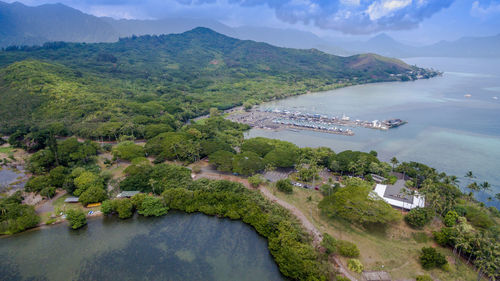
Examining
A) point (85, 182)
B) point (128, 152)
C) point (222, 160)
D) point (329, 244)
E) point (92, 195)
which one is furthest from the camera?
point (128, 152)

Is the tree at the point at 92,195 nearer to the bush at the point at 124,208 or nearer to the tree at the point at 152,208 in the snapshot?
the bush at the point at 124,208

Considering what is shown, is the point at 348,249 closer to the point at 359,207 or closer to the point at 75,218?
the point at 359,207

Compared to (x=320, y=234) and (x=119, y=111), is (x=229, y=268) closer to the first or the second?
(x=320, y=234)

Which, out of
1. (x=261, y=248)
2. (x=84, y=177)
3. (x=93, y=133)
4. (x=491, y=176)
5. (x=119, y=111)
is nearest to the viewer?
(x=261, y=248)

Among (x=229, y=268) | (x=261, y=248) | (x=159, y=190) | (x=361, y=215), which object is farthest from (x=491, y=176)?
(x=159, y=190)

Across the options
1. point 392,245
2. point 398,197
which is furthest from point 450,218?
point 392,245
